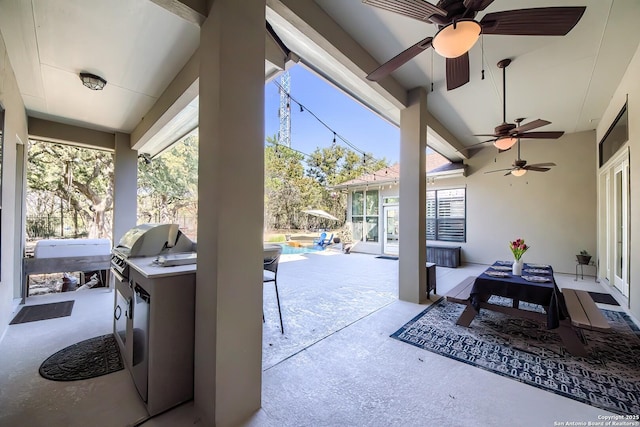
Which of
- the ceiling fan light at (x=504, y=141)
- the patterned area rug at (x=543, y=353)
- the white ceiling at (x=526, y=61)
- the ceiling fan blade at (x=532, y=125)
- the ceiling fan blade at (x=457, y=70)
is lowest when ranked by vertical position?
the patterned area rug at (x=543, y=353)

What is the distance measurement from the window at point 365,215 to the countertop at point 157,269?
8258mm

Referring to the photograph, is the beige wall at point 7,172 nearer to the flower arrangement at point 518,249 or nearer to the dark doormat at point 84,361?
the dark doormat at point 84,361

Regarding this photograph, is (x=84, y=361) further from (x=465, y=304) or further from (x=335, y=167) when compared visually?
(x=335, y=167)

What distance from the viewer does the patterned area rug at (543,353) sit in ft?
6.34

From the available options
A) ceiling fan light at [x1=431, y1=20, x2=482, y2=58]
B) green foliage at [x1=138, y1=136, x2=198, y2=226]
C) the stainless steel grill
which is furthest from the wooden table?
green foliage at [x1=138, y1=136, x2=198, y2=226]

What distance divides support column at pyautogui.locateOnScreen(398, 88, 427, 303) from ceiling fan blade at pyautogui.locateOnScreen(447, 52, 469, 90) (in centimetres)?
143

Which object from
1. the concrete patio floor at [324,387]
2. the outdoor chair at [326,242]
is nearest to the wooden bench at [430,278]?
the concrete patio floor at [324,387]

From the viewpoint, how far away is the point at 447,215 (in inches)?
313

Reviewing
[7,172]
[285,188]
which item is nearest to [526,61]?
[7,172]

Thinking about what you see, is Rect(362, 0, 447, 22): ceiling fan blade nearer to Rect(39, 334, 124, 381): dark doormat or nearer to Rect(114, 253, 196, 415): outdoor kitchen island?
Rect(114, 253, 196, 415): outdoor kitchen island

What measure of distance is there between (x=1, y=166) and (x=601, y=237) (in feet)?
30.8

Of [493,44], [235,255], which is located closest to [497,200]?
[493,44]

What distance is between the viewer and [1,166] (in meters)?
2.47

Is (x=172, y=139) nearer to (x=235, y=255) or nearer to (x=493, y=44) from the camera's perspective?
(x=235, y=255)
